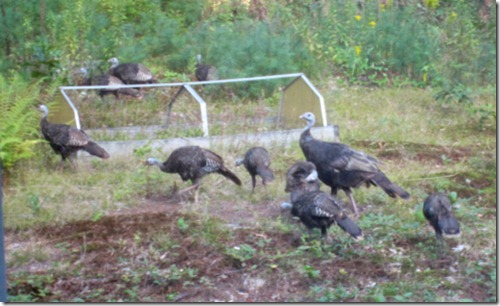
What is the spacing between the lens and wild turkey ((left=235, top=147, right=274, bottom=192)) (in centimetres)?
921

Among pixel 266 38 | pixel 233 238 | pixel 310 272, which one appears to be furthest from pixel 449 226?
pixel 266 38

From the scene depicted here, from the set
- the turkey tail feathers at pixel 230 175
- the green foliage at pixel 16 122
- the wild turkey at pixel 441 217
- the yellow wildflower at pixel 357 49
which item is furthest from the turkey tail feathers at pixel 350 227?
the yellow wildflower at pixel 357 49

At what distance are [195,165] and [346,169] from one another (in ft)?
5.23

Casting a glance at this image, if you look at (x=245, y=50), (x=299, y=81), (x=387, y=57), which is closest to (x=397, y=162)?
(x=299, y=81)

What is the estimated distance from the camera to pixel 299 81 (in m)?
11.9

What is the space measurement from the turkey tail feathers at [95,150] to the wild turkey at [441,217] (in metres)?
3.93

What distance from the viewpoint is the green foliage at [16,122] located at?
9.41 metres

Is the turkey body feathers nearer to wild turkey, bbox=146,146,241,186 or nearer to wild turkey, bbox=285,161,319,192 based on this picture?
wild turkey, bbox=285,161,319,192

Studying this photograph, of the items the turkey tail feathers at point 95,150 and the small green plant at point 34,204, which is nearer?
the small green plant at point 34,204

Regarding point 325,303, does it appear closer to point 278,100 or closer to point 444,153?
point 444,153

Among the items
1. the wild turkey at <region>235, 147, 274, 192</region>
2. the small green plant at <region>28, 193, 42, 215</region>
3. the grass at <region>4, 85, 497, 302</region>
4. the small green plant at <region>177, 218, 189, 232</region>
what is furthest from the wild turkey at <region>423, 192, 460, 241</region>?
the small green plant at <region>28, 193, 42, 215</region>

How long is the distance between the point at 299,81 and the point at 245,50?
217cm

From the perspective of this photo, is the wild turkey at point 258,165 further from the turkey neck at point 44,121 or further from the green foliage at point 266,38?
the green foliage at point 266,38

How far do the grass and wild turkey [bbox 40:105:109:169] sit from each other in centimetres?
23
